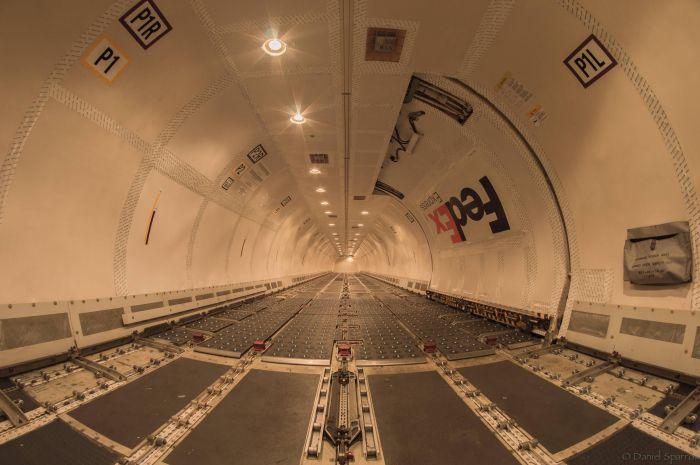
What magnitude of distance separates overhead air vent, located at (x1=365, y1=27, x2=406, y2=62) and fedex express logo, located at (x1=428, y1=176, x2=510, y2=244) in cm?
333

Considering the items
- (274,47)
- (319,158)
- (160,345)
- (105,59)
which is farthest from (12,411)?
(319,158)

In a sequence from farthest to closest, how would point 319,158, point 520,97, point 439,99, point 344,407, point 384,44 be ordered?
point 319,158, point 439,99, point 520,97, point 384,44, point 344,407

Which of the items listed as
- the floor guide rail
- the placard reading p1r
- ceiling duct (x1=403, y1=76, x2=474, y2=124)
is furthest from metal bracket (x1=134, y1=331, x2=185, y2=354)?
the placard reading p1r

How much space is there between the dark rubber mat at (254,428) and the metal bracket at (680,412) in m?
3.08

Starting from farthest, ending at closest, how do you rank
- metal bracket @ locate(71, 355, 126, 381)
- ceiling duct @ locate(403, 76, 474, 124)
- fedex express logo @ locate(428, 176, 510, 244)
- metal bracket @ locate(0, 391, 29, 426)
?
fedex express logo @ locate(428, 176, 510, 244) → ceiling duct @ locate(403, 76, 474, 124) → metal bracket @ locate(71, 355, 126, 381) → metal bracket @ locate(0, 391, 29, 426)

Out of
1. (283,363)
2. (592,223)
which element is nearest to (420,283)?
(592,223)

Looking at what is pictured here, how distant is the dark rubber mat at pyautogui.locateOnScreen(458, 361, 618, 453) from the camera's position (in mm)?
2119

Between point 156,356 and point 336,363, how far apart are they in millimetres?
2731

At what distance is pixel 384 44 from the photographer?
11.8ft

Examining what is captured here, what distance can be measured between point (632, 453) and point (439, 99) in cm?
521

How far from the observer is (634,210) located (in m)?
3.19

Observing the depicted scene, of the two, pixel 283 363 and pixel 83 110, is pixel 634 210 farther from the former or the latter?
pixel 83 110

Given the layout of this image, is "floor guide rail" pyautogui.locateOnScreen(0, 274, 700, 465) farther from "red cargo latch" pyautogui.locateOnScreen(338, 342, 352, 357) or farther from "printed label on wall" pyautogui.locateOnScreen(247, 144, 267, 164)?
"printed label on wall" pyautogui.locateOnScreen(247, 144, 267, 164)

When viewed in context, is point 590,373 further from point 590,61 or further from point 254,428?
point 254,428
